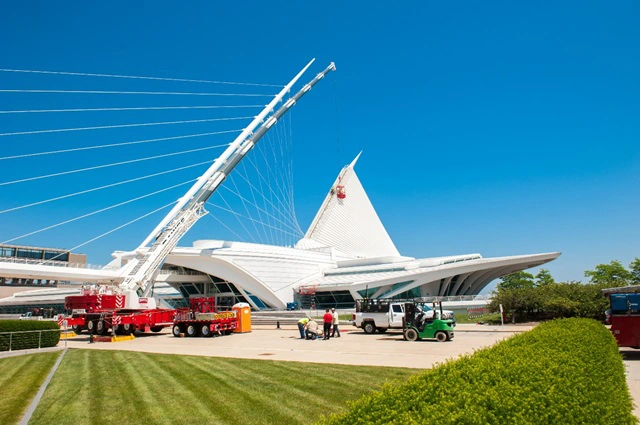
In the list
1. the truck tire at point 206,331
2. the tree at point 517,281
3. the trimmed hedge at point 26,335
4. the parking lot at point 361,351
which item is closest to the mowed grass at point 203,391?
the parking lot at point 361,351

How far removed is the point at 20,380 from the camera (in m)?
12.8

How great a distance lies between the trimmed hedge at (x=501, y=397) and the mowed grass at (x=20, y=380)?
7857 mm

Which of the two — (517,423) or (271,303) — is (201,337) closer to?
(517,423)

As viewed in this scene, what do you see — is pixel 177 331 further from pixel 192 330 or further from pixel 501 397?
pixel 501 397

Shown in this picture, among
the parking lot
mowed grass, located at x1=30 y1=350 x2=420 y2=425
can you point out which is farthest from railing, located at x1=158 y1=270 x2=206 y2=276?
mowed grass, located at x1=30 y1=350 x2=420 y2=425

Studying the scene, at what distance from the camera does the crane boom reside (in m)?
36.7

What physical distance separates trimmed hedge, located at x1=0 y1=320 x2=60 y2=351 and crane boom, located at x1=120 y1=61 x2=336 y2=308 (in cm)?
1117

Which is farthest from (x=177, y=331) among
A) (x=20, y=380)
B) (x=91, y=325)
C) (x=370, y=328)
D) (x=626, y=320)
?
(x=626, y=320)

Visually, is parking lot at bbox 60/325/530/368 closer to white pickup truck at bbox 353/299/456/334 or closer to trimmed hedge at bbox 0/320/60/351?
white pickup truck at bbox 353/299/456/334

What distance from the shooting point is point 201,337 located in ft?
94.7

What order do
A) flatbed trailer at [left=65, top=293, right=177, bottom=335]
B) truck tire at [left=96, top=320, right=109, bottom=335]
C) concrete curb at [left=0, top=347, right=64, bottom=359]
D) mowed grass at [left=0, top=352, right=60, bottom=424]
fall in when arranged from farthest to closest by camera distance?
truck tire at [left=96, top=320, right=109, bottom=335]
flatbed trailer at [left=65, top=293, right=177, bottom=335]
concrete curb at [left=0, top=347, right=64, bottom=359]
mowed grass at [left=0, top=352, right=60, bottom=424]

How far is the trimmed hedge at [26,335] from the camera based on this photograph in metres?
20.1

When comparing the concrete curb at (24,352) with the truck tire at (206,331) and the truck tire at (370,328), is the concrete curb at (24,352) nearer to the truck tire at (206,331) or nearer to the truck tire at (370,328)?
the truck tire at (206,331)

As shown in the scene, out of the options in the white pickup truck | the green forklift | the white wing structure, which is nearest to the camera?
the green forklift
